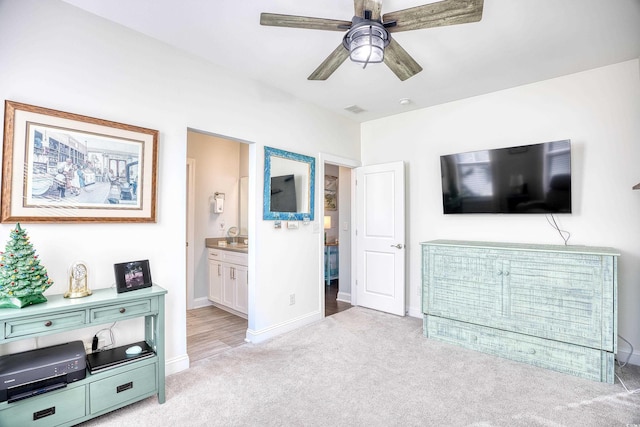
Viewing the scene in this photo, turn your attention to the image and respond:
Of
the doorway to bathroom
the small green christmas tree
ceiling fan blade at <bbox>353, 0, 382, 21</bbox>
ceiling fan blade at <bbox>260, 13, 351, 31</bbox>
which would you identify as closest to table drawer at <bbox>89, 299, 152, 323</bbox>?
the small green christmas tree

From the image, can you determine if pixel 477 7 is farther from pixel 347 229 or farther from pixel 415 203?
pixel 347 229

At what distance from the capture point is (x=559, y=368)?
263cm

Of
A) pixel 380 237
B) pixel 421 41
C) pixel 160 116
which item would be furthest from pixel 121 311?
pixel 380 237

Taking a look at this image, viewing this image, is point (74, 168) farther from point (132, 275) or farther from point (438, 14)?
point (438, 14)

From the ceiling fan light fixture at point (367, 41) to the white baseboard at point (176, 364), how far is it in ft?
8.95

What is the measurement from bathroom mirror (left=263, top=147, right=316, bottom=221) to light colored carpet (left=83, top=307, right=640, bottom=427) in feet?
4.78

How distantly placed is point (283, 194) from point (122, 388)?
226cm

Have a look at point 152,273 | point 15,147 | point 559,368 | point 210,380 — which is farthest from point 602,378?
point 15,147

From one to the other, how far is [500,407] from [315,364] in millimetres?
1434

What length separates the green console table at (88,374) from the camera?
168 cm

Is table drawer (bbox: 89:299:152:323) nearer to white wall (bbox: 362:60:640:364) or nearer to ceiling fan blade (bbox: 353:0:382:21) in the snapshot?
ceiling fan blade (bbox: 353:0:382:21)

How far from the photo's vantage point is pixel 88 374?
6.23 ft

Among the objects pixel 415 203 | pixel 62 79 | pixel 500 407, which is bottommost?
pixel 500 407

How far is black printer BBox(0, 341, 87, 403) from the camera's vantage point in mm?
1633
